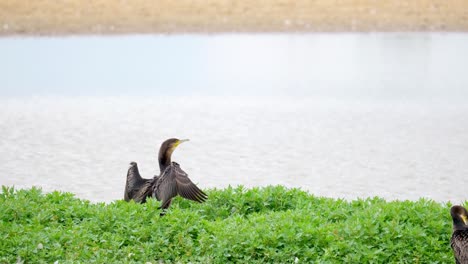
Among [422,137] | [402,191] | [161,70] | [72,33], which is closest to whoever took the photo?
[402,191]

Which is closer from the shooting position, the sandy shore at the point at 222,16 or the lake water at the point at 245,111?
the lake water at the point at 245,111

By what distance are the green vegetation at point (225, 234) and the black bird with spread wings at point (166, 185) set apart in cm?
15

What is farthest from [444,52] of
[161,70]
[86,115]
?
[86,115]

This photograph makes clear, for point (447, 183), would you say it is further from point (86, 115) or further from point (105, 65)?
point (105, 65)

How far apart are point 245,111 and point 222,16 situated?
243 inches

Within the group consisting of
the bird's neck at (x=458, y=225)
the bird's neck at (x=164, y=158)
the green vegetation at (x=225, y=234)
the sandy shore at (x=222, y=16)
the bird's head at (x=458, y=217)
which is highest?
the sandy shore at (x=222, y=16)

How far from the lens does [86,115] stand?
42.2ft

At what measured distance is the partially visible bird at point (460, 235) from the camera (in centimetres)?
548

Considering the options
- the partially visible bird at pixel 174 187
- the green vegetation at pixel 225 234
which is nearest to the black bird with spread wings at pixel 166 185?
the partially visible bird at pixel 174 187

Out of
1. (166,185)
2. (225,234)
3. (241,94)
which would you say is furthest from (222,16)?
(225,234)

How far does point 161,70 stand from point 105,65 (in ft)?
4.40

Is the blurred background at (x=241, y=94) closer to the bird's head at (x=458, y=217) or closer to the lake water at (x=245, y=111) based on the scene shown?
the lake water at (x=245, y=111)

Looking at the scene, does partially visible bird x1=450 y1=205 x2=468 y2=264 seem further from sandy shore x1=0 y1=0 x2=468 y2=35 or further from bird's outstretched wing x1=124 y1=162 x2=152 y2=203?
sandy shore x1=0 y1=0 x2=468 y2=35

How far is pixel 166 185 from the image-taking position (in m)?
6.67
